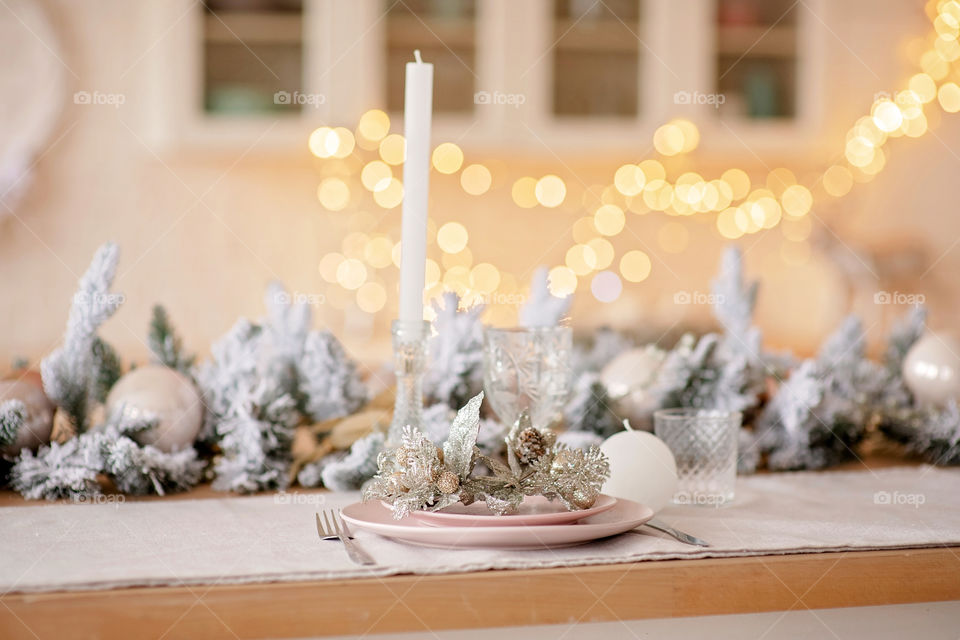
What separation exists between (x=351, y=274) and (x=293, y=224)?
23 centimetres

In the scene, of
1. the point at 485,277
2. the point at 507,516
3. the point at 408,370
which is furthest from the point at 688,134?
the point at 507,516

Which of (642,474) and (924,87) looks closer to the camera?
(642,474)

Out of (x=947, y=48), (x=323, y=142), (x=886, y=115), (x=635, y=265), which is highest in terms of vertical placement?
(x=947, y=48)

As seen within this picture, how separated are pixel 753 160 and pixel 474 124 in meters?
0.90

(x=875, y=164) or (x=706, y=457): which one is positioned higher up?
(x=875, y=164)

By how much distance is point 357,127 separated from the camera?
8.44 feet

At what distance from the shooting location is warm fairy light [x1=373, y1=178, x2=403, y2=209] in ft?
9.22

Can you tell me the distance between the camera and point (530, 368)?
748mm

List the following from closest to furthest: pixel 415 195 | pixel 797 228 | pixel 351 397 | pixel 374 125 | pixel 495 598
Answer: pixel 495 598 → pixel 415 195 → pixel 351 397 → pixel 374 125 → pixel 797 228

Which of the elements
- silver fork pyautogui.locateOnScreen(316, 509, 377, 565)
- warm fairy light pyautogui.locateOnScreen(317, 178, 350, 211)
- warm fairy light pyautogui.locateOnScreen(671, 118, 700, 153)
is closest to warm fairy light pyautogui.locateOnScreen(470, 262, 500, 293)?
warm fairy light pyautogui.locateOnScreen(317, 178, 350, 211)

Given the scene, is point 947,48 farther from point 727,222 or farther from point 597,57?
point 597,57

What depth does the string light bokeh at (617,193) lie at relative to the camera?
2740 mm

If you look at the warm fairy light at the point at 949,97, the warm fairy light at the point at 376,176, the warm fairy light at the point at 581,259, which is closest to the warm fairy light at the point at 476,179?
the warm fairy light at the point at 376,176

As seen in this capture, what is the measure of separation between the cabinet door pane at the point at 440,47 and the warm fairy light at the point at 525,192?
0.38 meters
